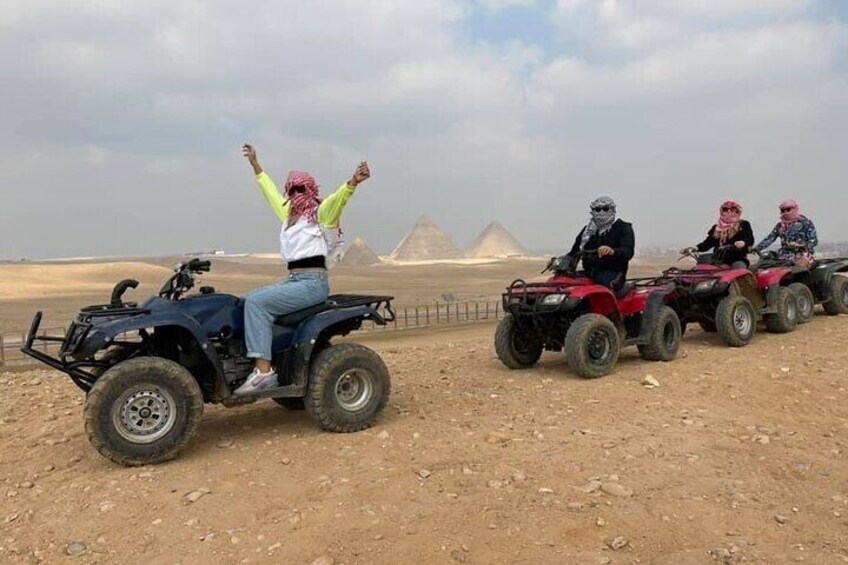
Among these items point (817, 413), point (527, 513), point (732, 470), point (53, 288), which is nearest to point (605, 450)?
point (732, 470)

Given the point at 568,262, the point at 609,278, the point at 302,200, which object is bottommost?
the point at 609,278

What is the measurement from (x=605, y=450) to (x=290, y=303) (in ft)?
8.20

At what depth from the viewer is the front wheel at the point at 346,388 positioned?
521 centimetres

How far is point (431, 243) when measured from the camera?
144 meters

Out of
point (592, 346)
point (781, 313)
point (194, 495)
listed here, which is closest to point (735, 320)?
point (781, 313)

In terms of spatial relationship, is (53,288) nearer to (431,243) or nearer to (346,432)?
(346,432)

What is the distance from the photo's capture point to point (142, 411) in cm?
462

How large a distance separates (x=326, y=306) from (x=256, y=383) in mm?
825

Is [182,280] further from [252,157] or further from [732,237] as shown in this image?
[732,237]

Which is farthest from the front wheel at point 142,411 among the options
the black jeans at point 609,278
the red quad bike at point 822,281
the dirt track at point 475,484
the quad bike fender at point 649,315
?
the red quad bike at point 822,281

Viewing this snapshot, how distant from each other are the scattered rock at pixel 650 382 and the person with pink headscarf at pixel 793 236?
17.7 feet

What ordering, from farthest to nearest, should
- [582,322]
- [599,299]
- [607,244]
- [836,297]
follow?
[836,297] → [607,244] → [599,299] → [582,322]

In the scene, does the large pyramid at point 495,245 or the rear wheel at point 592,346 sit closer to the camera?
the rear wheel at point 592,346

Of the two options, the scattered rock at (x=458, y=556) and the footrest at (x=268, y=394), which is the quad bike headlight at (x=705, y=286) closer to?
the footrest at (x=268, y=394)
